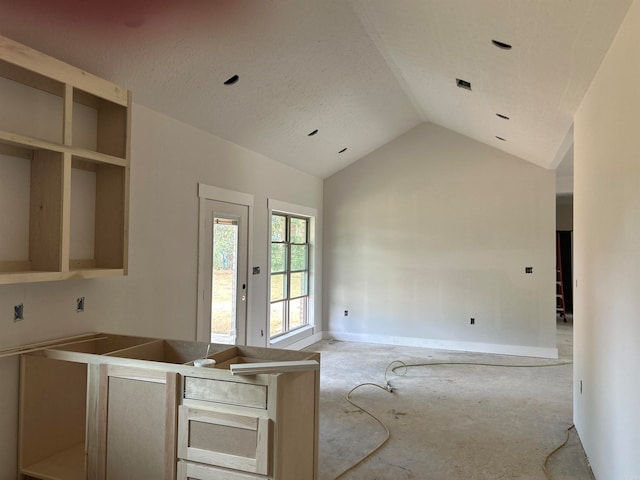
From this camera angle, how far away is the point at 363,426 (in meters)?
3.63

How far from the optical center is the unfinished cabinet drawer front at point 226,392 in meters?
2.04

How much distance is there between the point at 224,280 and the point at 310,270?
255 cm

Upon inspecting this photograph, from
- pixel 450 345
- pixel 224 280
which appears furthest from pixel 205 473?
pixel 450 345

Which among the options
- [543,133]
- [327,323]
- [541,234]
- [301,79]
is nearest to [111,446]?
[301,79]

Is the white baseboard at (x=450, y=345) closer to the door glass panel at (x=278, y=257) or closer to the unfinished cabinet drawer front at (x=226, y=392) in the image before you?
the door glass panel at (x=278, y=257)

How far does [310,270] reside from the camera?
698cm

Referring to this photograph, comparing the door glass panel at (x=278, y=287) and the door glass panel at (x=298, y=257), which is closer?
the door glass panel at (x=278, y=287)

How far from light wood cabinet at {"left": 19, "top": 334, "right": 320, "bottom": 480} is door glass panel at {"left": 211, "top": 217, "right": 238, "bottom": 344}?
1.75 metres

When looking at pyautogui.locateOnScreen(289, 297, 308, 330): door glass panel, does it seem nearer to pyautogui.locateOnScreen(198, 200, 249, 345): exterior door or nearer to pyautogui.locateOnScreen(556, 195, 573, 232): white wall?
pyautogui.locateOnScreen(198, 200, 249, 345): exterior door

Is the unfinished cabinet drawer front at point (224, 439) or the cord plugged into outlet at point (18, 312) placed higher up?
the cord plugged into outlet at point (18, 312)

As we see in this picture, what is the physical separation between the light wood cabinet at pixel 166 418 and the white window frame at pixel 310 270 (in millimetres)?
2938

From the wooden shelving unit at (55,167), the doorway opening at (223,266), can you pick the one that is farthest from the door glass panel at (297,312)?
the wooden shelving unit at (55,167)

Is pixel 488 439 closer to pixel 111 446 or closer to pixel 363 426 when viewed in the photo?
pixel 363 426

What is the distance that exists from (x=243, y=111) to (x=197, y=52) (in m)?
1.05
